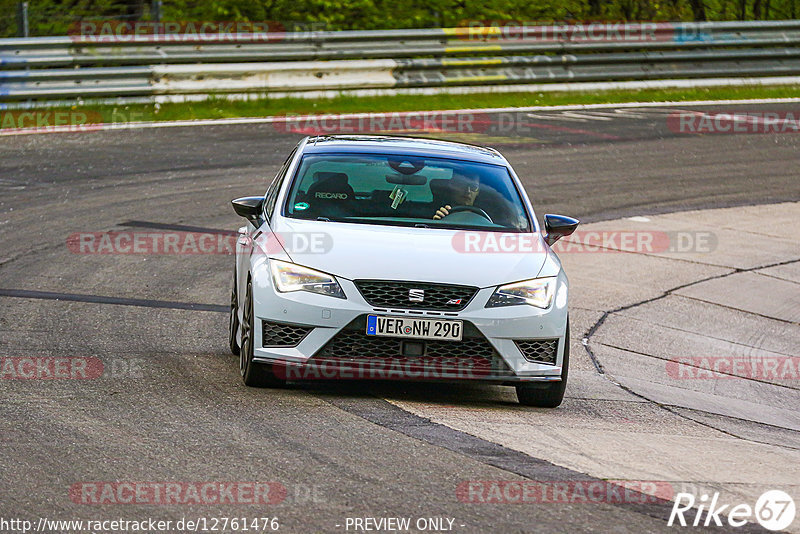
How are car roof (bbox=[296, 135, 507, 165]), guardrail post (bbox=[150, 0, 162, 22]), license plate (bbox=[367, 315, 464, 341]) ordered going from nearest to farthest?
license plate (bbox=[367, 315, 464, 341]) → car roof (bbox=[296, 135, 507, 165]) → guardrail post (bbox=[150, 0, 162, 22])

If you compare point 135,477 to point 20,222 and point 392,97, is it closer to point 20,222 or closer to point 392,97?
point 20,222


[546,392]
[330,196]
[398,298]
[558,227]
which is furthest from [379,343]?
[558,227]

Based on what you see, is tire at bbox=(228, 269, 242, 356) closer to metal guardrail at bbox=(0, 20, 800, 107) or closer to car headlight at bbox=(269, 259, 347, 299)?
car headlight at bbox=(269, 259, 347, 299)

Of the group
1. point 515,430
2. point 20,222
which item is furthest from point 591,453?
point 20,222

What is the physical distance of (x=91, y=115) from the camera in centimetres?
2028

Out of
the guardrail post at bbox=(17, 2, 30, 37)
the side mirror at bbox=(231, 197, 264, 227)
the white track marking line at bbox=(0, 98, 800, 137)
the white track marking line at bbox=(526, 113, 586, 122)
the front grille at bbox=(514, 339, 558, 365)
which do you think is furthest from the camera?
the white track marking line at bbox=(526, 113, 586, 122)

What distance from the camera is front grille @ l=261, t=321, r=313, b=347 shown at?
7613mm

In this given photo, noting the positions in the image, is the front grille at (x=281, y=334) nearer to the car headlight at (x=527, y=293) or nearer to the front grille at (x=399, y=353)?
the front grille at (x=399, y=353)

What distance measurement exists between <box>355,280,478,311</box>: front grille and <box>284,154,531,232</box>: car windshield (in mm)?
886

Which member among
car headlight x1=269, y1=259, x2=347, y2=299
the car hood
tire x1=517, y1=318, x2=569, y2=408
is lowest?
tire x1=517, y1=318, x2=569, y2=408

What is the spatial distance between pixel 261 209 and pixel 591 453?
130 inches

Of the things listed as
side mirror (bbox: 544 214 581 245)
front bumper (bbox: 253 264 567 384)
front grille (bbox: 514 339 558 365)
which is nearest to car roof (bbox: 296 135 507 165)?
side mirror (bbox: 544 214 581 245)

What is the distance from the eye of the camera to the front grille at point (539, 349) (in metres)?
7.76

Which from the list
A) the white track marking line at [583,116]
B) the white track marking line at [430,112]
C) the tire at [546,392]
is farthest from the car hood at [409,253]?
the white track marking line at [583,116]
